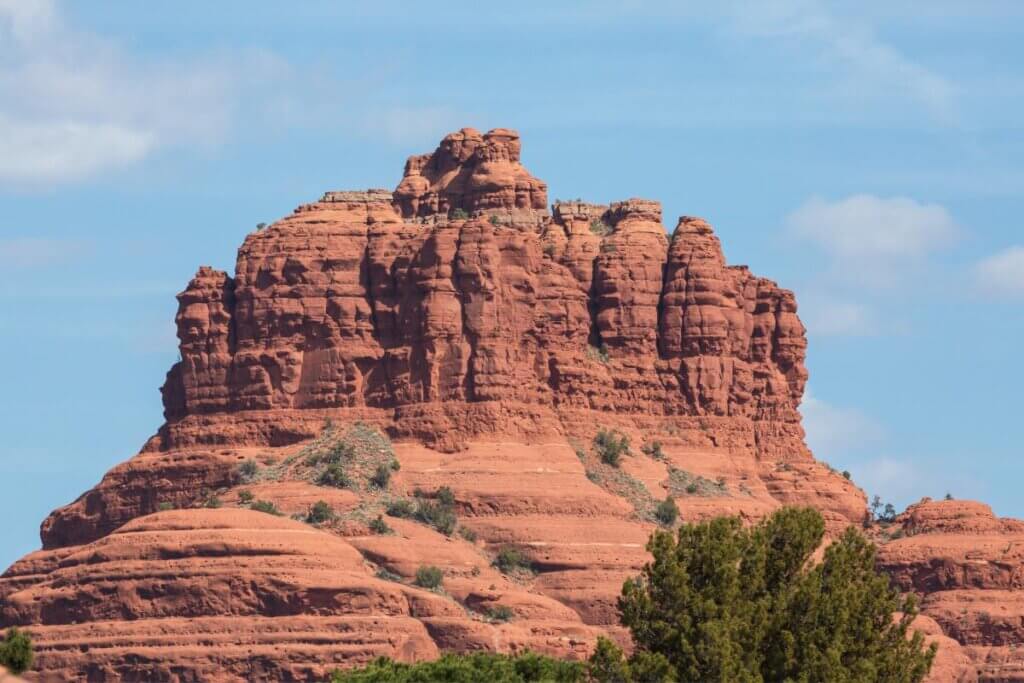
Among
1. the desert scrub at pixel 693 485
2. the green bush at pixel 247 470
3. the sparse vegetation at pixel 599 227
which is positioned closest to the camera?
the green bush at pixel 247 470

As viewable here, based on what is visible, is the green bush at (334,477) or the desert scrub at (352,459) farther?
the desert scrub at (352,459)

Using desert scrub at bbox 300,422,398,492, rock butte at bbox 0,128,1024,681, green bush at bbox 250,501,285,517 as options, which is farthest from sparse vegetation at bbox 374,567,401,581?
desert scrub at bbox 300,422,398,492

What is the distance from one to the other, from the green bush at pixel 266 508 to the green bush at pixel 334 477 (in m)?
3.63

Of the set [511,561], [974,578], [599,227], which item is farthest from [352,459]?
[974,578]

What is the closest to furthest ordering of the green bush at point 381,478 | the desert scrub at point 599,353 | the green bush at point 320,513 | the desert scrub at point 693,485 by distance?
the green bush at point 320,513 < the green bush at point 381,478 < the desert scrub at point 693,485 < the desert scrub at point 599,353

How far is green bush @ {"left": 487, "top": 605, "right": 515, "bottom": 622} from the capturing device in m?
164

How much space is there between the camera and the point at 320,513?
6703 inches

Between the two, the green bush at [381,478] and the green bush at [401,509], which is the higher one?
the green bush at [381,478]

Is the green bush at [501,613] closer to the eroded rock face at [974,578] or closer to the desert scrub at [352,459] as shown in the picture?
the desert scrub at [352,459]

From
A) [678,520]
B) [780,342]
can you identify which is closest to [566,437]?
[678,520]

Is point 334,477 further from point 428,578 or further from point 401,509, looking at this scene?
point 428,578

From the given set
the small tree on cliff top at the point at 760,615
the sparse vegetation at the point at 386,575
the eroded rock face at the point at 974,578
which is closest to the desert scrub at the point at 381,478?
the sparse vegetation at the point at 386,575

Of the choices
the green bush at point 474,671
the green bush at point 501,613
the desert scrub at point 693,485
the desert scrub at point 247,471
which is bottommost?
the green bush at point 474,671

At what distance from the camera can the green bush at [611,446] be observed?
18238 cm
